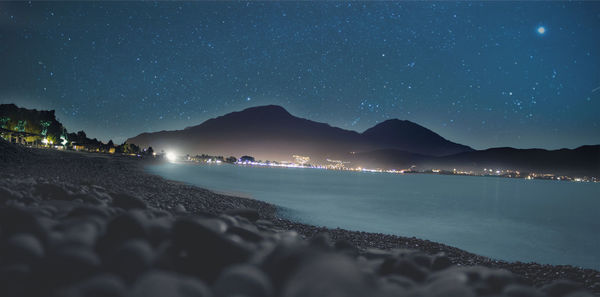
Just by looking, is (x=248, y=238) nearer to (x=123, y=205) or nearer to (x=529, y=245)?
(x=123, y=205)

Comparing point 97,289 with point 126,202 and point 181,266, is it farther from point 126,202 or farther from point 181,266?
point 126,202

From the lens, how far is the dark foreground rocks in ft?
7.98

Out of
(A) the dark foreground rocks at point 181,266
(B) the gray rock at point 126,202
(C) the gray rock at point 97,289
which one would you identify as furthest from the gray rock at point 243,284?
(B) the gray rock at point 126,202

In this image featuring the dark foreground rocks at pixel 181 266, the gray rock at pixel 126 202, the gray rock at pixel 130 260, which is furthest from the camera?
the gray rock at pixel 126 202

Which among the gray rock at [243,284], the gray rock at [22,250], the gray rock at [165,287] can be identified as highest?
the gray rock at [22,250]

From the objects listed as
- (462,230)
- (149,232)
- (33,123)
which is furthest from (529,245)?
(33,123)

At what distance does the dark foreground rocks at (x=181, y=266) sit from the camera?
243cm

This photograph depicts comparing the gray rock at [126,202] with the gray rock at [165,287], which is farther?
the gray rock at [126,202]

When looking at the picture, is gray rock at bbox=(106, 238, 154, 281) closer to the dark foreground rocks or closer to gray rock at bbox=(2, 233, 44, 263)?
the dark foreground rocks

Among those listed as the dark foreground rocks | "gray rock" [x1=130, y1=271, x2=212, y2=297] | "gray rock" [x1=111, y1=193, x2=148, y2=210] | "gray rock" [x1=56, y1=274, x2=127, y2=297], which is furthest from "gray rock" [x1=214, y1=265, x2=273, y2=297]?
"gray rock" [x1=111, y1=193, x2=148, y2=210]

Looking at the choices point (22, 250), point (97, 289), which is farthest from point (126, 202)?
point (97, 289)

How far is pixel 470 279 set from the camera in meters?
3.69

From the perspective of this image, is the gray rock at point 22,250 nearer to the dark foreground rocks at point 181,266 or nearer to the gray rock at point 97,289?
the dark foreground rocks at point 181,266

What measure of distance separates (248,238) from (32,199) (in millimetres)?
4457
